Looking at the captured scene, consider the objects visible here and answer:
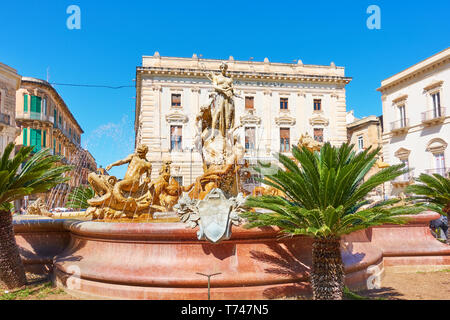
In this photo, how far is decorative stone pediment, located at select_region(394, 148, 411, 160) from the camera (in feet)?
100

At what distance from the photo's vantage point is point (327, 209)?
4172 mm

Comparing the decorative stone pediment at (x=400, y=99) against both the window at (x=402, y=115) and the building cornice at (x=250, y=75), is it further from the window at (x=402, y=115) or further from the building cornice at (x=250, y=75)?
the building cornice at (x=250, y=75)

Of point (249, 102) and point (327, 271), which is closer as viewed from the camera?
point (327, 271)

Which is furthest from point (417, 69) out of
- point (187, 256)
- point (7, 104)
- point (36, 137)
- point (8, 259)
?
point (36, 137)

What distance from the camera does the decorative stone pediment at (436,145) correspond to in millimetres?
27047

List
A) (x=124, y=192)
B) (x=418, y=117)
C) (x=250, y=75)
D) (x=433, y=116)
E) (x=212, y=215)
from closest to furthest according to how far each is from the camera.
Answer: (x=212, y=215) < (x=124, y=192) < (x=433, y=116) < (x=418, y=117) < (x=250, y=75)

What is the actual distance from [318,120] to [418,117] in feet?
28.6

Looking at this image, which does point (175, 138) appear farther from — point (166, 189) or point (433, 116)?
point (433, 116)

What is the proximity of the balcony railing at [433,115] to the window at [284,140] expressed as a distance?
38.3ft

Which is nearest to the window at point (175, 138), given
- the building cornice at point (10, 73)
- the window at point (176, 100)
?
the window at point (176, 100)

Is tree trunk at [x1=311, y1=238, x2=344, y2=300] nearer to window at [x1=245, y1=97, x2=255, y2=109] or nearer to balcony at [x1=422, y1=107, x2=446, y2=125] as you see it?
balcony at [x1=422, y1=107, x2=446, y2=125]

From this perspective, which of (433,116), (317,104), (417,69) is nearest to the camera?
(433,116)
